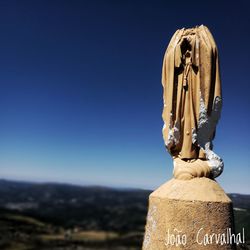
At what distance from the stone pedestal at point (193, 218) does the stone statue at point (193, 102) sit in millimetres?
292

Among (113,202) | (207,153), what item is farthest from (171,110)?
(113,202)

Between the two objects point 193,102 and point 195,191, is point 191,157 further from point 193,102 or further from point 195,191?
point 193,102

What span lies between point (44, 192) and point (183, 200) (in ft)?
9.08

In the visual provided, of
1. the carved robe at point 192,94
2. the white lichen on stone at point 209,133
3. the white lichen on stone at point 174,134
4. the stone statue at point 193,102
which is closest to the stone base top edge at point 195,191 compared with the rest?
the stone statue at point 193,102

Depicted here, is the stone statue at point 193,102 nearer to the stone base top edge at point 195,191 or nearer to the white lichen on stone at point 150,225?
the stone base top edge at point 195,191

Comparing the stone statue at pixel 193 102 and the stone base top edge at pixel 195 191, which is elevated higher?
the stone statue at pixel 193 102

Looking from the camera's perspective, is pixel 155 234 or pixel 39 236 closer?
pixel 155 234

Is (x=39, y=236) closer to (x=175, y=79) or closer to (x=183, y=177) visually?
(x=183, y=177)

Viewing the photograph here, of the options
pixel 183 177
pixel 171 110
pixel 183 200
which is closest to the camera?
pixel 183 200

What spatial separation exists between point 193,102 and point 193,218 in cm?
167

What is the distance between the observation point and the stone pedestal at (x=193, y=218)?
14.0 ft

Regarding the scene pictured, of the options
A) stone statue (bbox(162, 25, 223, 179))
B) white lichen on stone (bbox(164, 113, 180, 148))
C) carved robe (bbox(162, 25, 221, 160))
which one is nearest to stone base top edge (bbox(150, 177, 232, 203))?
stone statue (bbox(162, 25, 223, 179))

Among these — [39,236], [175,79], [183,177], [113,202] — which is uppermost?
[175,79]

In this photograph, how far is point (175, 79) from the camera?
512 centimetres
